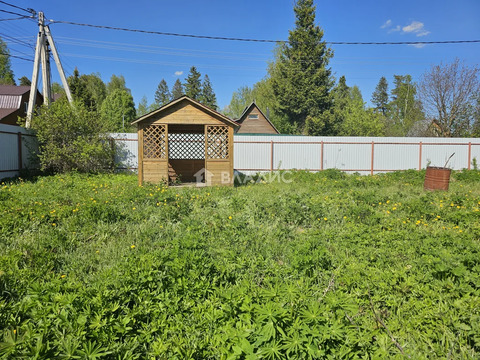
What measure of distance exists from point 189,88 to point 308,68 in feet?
76.1

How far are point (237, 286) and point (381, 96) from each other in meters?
62.5

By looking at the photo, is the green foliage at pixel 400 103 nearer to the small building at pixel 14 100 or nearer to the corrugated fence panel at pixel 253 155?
the corrugated fence panel at pixel 253 155

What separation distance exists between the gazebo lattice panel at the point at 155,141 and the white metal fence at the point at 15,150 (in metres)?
4.69

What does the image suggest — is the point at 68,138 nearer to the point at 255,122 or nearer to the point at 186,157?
the point at 186,157

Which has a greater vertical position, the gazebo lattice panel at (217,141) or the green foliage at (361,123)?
the green foliage at (361,123)

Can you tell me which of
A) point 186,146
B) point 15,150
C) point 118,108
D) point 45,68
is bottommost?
point 15,150

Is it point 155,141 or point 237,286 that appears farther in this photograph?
point 155,141

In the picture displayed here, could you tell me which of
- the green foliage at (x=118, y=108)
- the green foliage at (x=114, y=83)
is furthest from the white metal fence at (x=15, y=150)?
the green foliage at (x=114, y=83)

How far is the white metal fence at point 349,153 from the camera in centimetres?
1310

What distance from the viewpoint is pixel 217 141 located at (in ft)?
32.5

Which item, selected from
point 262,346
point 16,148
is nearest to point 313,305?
point 262,346

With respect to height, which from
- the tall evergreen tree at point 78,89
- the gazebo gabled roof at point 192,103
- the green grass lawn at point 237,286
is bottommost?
the green grass lawn at point 237,286

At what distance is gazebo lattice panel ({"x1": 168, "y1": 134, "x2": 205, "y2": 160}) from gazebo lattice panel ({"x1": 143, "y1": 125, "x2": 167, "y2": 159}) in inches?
73.0

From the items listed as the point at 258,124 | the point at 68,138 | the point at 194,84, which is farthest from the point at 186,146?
the point at 194,84
